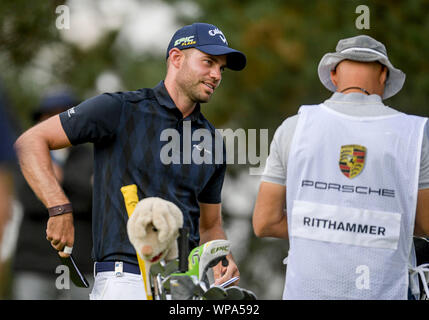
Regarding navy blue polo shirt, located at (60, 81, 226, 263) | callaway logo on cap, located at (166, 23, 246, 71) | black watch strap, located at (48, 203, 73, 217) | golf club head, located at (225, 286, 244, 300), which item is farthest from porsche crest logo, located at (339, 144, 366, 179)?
black watch strap, located at (48, 203, 73, 217)

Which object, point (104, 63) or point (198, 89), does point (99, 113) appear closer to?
point (198, 89)

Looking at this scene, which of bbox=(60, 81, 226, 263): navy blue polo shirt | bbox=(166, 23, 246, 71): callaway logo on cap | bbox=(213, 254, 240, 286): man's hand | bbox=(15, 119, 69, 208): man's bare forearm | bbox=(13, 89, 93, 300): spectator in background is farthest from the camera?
bbox=(13, 89, 93, 300): spectator in background

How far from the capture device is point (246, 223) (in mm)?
11500

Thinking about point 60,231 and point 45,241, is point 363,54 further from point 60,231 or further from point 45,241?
point 45,241

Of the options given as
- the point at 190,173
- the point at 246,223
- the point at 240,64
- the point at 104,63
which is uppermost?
the point at 104,63

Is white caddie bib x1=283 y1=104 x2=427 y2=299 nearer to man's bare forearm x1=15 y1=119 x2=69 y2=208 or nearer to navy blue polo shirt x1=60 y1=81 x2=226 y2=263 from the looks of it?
navy blue polo shirt x1=60 y1=81 x2=226 y2=263

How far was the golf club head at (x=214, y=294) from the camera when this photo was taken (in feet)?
11.4

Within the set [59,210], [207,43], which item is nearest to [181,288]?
[59,210]

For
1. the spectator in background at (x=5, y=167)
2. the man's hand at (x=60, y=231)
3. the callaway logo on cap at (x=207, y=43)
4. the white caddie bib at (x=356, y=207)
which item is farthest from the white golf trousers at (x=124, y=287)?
the spectator in background at (x=5, y=167)

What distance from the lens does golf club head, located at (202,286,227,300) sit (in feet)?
11.4

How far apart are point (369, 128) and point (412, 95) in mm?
7226

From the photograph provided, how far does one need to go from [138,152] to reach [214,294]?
1.07m

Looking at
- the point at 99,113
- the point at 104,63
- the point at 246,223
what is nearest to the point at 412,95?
the point at 246,223

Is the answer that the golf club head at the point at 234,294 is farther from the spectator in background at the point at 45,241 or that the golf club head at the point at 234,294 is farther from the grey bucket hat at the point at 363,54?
the spectator in background at the point at 45,241
